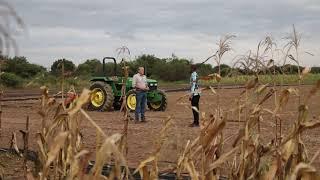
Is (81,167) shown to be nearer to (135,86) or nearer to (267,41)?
(267,41)

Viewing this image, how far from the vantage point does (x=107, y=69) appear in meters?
20.2

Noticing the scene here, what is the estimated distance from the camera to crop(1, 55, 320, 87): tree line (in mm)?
4566

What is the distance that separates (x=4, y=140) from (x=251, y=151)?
22.6ft

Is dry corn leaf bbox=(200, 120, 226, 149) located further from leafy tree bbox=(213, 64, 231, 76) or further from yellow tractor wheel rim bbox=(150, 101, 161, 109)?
yellow tractor wheel rim bbox=(150, 101, 161, 109)

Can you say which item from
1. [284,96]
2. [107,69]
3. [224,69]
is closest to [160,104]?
[107,69]

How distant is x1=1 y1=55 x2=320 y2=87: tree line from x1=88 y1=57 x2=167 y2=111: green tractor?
0.40 m

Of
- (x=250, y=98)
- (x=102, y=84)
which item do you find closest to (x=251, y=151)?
(x=250, y=98)

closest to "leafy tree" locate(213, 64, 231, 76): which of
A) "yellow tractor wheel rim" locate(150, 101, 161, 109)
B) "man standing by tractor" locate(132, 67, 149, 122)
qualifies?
"man standing by tractor" locate(132, 67, 149, 122)

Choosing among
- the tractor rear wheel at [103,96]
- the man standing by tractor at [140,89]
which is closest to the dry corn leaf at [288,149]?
the man standing by tractor at [140,89]

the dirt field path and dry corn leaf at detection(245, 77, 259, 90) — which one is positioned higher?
dry corn leaf at detection(245, 77, 259, 90)

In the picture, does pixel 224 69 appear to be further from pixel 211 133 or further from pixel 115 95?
pixel 115 95

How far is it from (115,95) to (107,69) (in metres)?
3.12

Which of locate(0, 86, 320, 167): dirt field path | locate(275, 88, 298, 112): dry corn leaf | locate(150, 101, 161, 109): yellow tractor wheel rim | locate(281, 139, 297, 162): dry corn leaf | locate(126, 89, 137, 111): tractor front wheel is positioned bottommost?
locate(0, 86, 320, 167): dirt field path

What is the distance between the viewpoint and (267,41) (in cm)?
441
